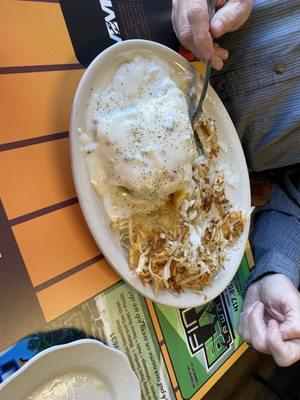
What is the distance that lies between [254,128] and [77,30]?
0.56 metres

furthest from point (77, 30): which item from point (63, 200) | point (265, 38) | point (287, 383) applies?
point (287, 383)

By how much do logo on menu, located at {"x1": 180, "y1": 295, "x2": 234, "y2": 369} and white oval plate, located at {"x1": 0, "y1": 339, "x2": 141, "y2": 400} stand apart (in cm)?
28

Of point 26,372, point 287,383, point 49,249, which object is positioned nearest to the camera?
point 26,372

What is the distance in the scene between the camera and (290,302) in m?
1.08

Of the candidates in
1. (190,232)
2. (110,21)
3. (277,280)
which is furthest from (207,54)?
(277,280)

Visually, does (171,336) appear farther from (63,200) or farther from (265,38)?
(265,38)

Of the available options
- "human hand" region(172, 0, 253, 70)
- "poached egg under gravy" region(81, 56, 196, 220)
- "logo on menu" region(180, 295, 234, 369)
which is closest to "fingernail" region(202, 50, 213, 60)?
"human hand" region(172, 0, 253, 70)

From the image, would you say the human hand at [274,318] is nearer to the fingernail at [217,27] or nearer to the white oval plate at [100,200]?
the white oval plate at [100,200]

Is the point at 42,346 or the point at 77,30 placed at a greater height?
the point at 77,30

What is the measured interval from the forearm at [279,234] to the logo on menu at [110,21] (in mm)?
737

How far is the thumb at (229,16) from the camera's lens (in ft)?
3.04

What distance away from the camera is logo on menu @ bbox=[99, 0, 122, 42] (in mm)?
963

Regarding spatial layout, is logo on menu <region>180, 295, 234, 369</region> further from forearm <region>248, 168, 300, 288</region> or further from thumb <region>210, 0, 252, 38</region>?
thumb <region>210, 0, 252, 38</region>

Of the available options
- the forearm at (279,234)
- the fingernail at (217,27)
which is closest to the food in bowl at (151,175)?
the fingernail at (217,27)
